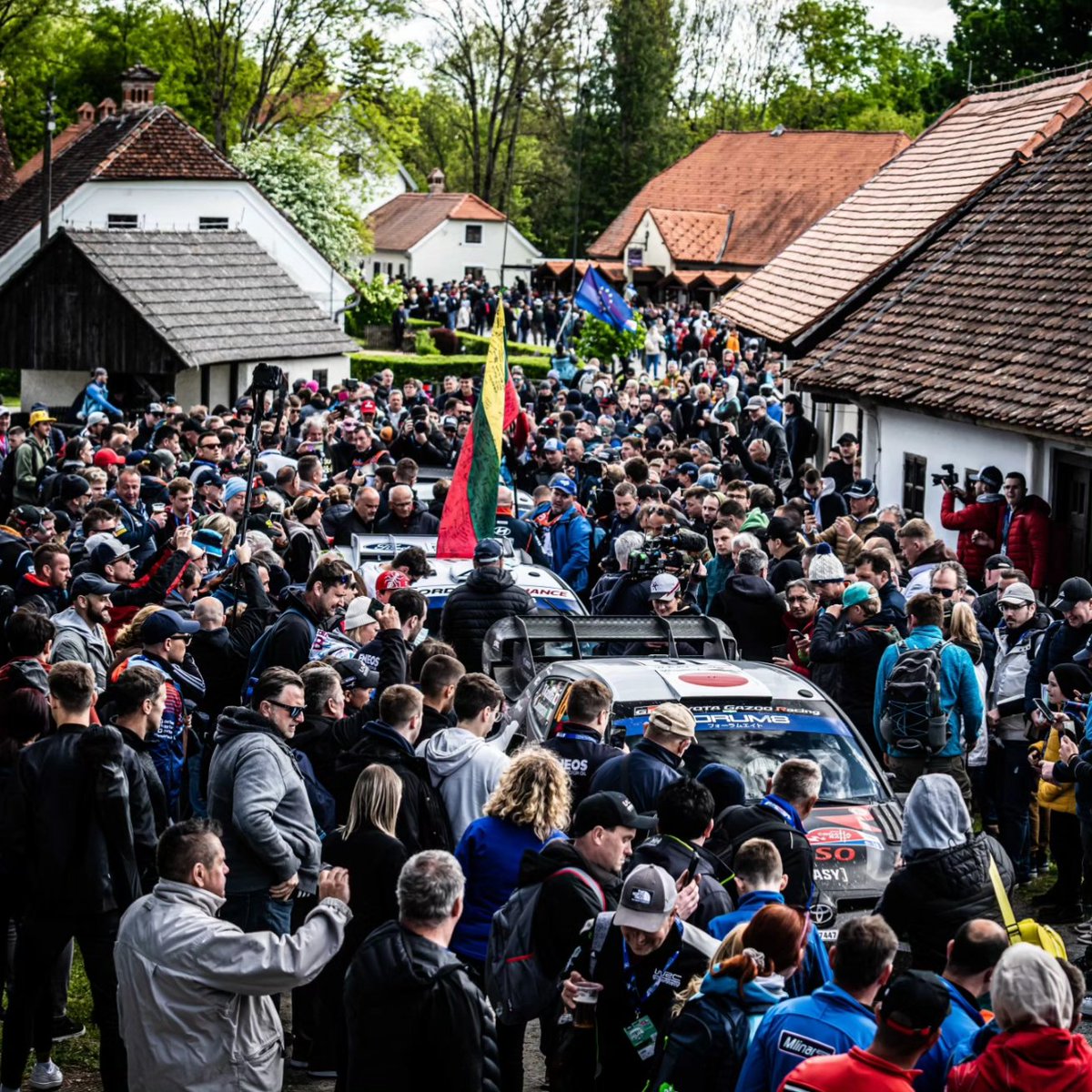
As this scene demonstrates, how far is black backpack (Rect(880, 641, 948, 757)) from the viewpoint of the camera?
10.2 m

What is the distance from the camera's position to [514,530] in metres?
15.9

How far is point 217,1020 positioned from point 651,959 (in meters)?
1.56

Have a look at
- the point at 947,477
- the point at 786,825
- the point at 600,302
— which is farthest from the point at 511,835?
the point at 600,302

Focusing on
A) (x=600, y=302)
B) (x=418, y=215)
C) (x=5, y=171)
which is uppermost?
(x=418, y=215)

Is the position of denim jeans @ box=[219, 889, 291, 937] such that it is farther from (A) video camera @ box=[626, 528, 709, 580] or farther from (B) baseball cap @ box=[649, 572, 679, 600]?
(A) video camera @ box=[626, 528, 709, 580]

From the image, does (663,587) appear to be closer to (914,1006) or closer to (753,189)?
(914,1006)

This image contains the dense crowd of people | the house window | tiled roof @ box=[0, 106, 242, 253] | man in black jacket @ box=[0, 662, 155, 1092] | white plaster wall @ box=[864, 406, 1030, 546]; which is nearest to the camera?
the dense crowd of people

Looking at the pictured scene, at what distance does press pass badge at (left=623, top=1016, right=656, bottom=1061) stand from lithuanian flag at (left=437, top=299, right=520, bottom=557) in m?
8.80

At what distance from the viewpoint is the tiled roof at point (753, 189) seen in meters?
72.0

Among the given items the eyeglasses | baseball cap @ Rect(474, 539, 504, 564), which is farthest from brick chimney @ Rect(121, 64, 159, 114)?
the eyeglasses

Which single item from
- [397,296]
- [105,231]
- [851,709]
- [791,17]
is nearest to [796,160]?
[397,296]

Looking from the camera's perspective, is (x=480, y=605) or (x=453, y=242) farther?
(x=453, y=242)

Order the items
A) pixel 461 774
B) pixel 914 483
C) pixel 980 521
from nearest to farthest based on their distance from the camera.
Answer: pixel 461 774
pixel 980 521
pixel 914 483

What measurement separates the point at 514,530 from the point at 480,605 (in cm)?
382
